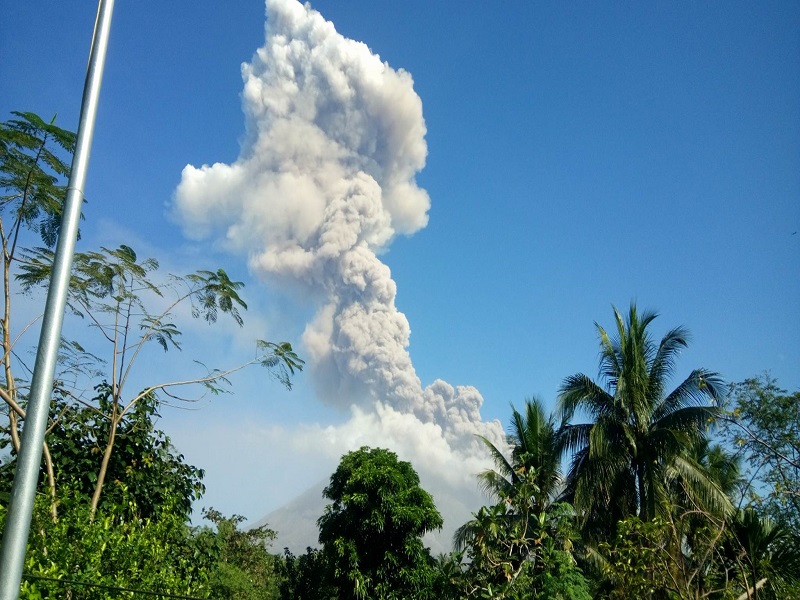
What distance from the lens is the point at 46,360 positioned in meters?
3.91

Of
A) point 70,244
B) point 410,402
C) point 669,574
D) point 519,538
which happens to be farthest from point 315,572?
point 410,402

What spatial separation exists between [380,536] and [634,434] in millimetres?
8789

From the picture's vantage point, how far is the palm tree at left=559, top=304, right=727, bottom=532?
15.7m

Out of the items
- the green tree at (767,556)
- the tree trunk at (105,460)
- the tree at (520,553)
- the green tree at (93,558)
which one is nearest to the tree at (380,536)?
the tree at (520,553)

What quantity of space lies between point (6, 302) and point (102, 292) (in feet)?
5.67

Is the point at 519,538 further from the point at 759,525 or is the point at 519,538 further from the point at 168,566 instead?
the point at 168,566

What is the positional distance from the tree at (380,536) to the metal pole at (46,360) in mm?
17637

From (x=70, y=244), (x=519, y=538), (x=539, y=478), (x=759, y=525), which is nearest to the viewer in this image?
(x=70, y=244)

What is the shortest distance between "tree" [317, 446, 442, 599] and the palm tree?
18.6 feet

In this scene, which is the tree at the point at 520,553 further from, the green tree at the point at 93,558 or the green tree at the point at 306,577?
the green tree at the point at 306,577

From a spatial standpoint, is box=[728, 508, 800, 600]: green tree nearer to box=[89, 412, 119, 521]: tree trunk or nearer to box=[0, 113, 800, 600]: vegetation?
box=[0, 113, 800, 600]: vegetation

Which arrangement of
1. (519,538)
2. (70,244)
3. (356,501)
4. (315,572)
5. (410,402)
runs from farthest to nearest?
(410,402) < (315,572) < (356,501) < (519,538) < (70,244)

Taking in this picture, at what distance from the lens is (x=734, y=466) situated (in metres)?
18.3

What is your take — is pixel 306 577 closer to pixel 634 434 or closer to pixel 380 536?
pixel 380 536
